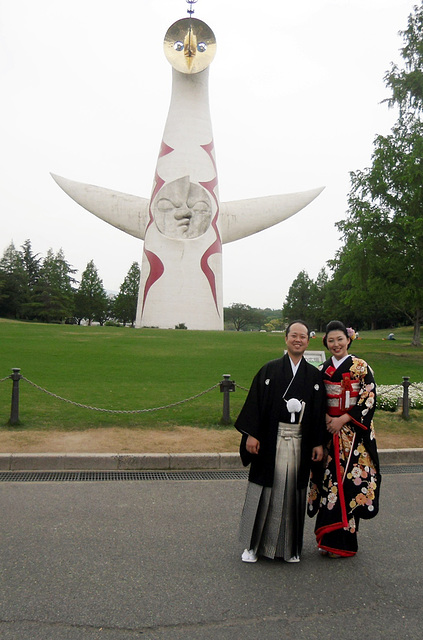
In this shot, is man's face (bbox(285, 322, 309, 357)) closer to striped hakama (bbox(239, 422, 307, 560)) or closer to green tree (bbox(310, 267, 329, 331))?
striped hakama (bbox(239, 422, 307, 560))

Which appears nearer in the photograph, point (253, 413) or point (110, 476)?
point (253, 413)

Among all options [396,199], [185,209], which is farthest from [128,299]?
[396,199]

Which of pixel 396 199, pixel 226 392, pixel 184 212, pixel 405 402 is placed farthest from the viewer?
pixel 184 212

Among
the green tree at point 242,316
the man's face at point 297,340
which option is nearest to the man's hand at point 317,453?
the man's face at point 297,340

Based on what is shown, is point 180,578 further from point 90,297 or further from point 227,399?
point 90,297

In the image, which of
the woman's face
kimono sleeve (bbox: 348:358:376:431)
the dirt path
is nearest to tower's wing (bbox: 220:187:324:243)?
the dirt path

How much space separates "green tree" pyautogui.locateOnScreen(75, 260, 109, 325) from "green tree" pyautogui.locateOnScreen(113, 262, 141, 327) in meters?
1.89

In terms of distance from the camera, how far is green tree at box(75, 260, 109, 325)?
61.6 metres

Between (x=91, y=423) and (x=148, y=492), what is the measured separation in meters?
2.90

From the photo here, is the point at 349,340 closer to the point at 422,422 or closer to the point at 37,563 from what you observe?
the point at 37,563

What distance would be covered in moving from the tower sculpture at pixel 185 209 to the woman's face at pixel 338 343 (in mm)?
28282

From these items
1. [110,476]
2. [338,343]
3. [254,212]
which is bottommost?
[110,476]

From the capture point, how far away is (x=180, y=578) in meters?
3.28

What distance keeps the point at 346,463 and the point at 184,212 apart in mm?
30202
